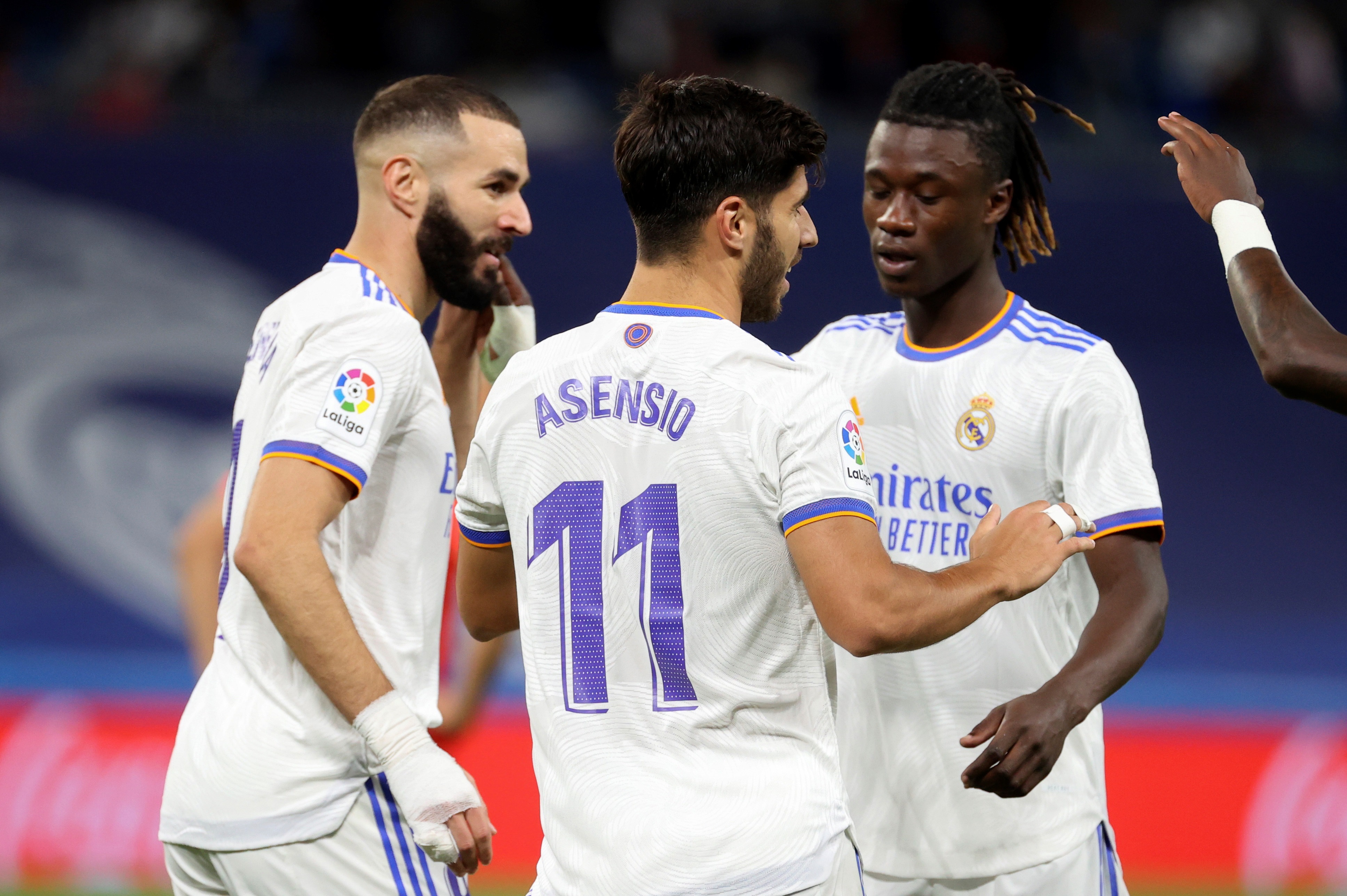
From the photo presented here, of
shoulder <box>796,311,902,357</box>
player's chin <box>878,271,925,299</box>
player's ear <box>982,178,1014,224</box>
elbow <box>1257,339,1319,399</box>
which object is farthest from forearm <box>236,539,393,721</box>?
elbow <box>1257,339,1319,399</box>

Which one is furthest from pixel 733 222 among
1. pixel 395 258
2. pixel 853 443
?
pixel 395 258

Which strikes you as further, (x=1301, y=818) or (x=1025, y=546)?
→ (x=1301, y=818)

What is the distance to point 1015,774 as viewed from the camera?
2703mm

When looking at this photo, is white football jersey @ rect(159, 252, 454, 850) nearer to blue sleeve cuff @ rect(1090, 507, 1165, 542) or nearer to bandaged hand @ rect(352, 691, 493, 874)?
bandaged hand @ rect(352, 691, 493, 874)

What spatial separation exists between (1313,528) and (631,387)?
320 inches

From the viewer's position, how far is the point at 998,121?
11.6ft

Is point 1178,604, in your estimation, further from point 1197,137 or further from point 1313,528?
point 1197,137

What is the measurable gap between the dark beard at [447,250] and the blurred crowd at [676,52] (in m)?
5.93

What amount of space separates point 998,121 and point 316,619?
1975 mm

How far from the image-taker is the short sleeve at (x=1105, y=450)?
3018mm

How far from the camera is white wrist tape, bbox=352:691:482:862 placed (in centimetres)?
288

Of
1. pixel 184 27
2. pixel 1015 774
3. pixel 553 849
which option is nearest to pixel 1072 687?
pixel 1015 774

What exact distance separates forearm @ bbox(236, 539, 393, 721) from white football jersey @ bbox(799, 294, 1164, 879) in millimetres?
1122

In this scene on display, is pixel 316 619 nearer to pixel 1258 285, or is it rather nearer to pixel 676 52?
pixel 1258 285
